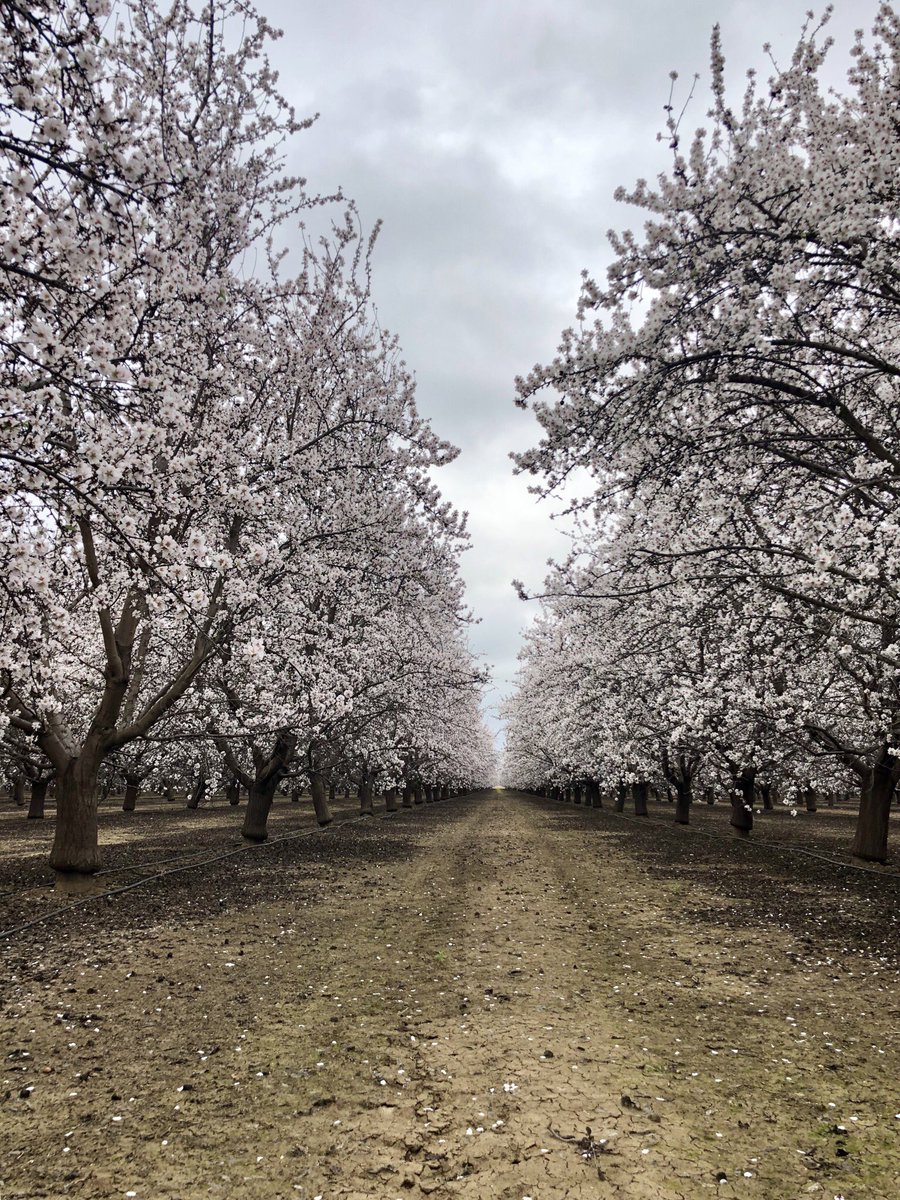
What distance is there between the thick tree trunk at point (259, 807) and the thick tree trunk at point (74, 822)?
7775 mm

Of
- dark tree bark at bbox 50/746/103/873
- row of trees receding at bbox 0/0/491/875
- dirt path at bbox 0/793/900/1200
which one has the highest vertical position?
row of trees receding at bbox 0/0/491/875

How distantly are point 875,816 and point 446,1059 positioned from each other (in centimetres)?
1576

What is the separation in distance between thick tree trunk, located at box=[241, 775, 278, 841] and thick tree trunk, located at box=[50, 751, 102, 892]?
306 inches

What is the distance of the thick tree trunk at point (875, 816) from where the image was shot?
659 inches

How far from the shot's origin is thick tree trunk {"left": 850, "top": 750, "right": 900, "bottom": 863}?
1673cm

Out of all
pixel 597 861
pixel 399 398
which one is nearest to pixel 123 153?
pixel 399 398

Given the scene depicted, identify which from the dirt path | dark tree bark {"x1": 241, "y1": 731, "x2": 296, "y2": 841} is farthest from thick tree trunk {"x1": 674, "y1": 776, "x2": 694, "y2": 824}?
the dirt path

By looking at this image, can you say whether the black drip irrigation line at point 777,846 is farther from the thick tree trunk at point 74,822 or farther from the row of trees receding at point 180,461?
the thick tree trunk at point 74,822

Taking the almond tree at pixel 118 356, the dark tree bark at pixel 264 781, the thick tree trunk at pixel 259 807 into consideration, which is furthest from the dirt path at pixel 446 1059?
the thick tree trunk at pixel 259 807

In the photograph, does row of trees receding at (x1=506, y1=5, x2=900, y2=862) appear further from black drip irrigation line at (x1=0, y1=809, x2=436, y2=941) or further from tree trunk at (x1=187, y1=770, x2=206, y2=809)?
tree trunk at (x1=187, y1=770, x2=206, y2=809)

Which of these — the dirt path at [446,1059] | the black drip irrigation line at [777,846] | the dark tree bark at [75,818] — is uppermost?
the dark tree bark at [75,818]

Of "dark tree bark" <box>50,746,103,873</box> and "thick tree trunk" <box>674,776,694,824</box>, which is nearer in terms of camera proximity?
"dark tree bark" <box>50,746,103,873</box>

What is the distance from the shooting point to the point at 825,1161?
4.41m

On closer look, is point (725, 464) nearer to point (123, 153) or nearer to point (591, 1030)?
point (591, 1030)
